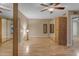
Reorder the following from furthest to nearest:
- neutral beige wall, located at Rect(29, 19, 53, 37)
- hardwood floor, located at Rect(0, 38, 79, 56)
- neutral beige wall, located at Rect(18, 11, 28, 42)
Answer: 1. neutral beige wall, located at Rect(29, 19, 53, 37)
2. neutral beige wall, located at Rect(18, 11, 28, 42)
3. hardwood floor, located at Rect(0, 38, 79, 56)

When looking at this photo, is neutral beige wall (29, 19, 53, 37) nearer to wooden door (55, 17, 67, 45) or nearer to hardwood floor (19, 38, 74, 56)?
wooden door (55, 17, 67, 45)

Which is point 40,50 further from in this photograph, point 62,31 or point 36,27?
point 36,27

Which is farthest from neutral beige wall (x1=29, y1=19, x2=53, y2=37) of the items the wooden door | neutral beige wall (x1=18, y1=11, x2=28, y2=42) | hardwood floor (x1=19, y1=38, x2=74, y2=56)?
hardwood floor (x1=19, y1=38, x2=74, y2=56)

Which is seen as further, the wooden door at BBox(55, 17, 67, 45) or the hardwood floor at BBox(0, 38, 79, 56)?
the wooden door at BBox(55, 17, 67, 45)

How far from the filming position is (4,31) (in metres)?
9.28

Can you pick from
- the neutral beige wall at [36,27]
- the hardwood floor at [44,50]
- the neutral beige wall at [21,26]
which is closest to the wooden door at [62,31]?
the hardwood floor at [44,50]

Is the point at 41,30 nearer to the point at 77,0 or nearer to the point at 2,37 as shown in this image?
the point at 2,37

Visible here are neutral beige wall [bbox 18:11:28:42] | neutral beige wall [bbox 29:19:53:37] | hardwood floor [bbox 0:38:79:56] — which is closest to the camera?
hardwood floor [bbox 0:38:79:56]

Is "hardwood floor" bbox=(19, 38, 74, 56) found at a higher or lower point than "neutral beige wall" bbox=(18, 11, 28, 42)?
lower

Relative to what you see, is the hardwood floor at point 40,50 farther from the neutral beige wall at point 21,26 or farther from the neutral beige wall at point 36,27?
the neutral beige wall at point 36,27

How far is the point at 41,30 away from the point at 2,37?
5.63m

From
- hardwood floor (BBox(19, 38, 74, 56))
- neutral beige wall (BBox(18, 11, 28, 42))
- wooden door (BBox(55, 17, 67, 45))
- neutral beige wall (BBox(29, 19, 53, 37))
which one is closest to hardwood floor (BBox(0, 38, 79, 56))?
hardwood floor (BBox(19, 38, 74, 56))

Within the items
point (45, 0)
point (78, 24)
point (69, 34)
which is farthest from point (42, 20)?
point (45, 0)

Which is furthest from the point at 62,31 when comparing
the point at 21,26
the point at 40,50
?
the point at 21,26
